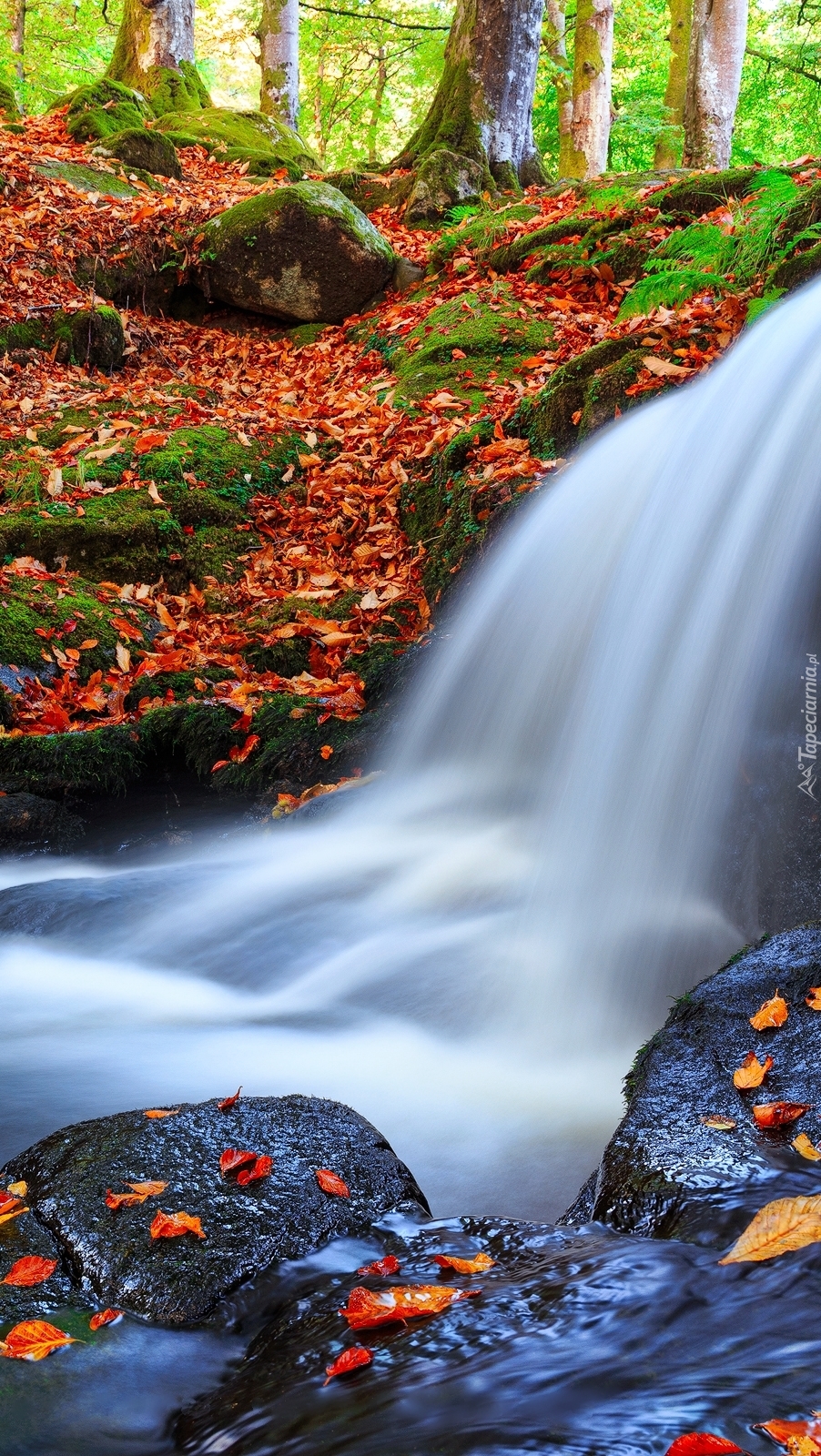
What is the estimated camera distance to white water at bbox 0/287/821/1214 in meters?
2.91

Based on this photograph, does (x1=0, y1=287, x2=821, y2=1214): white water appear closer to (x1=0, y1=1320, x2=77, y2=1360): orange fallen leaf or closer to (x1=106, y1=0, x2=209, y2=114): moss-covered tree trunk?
(x1=0, y1=1320, x2=77, y2=1360): orange fallen leaf

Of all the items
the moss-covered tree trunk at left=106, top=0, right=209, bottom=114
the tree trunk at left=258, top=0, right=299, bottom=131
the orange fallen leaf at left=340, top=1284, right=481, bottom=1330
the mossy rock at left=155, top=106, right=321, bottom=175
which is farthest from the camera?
the tree trunk at left=258, top=0, right=299, bottom=131

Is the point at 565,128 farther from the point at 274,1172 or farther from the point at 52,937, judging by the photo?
the point at 274,1172

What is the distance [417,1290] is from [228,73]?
40.5m

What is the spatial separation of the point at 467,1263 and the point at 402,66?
28462 millimetres

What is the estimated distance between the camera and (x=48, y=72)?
2248 centimetres

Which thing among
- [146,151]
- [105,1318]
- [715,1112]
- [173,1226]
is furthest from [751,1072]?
[146,151]

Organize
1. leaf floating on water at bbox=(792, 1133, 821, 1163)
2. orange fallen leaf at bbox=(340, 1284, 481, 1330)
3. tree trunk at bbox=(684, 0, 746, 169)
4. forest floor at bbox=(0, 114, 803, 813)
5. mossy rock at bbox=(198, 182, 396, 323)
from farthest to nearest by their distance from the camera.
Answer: tree trunk at bbox=(684, 0, 746, 169), mossy rock at bbox=(198, 182, 396, 323), forest floor at bbox=(0, 114, 803, 813), leaf floating on water at bbox=(792, 1133, 821, 1163), orange fallen leaf at bbox=(340, 1284, 481, 1330)

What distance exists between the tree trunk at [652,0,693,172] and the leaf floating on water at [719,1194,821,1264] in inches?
611

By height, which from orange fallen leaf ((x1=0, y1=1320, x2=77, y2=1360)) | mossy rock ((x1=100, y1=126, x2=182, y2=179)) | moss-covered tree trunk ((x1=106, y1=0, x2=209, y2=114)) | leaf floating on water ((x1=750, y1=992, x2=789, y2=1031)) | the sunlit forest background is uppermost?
the sunlit forest background

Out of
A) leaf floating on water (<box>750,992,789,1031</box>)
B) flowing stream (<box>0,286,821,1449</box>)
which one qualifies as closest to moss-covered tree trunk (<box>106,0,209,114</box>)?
flowing stream (<box>0,286,821,1449</box>)

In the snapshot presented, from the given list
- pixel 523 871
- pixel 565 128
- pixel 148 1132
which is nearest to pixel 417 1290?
pixel 148 1132

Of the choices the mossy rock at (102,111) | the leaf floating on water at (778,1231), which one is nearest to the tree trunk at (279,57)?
the mossy rock at (102,111)

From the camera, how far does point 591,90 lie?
12.4 metres
